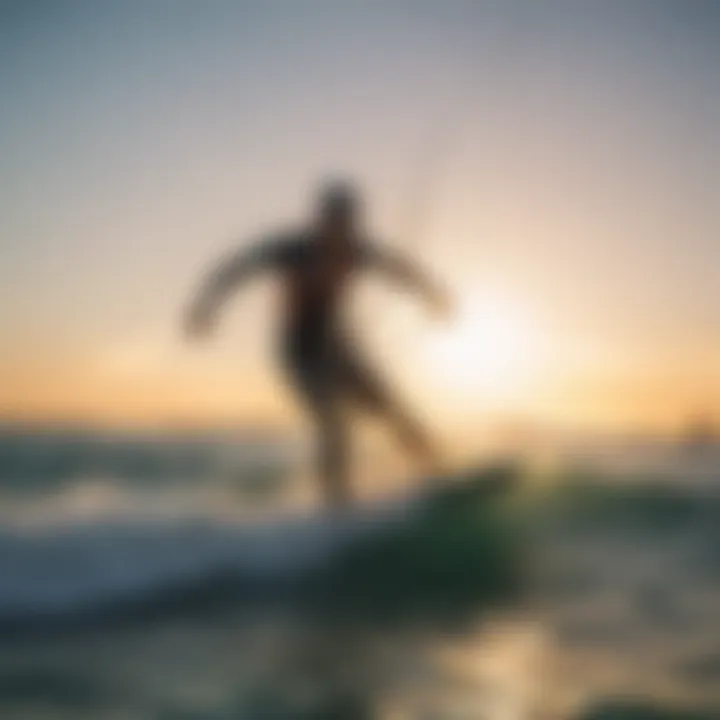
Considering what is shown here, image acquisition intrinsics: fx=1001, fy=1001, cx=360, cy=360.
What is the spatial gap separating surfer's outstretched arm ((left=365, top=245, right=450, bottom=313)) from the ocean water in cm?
25

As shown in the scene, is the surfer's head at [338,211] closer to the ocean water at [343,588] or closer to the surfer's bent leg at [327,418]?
the surfer's bent leg at [327,418]

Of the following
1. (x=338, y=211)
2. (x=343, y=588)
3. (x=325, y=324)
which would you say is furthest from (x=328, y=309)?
(x=343, y=588)

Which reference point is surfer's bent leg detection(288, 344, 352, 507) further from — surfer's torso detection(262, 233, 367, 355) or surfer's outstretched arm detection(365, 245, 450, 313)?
surfer's outstretched arm detection(365, 245, 450, 313)

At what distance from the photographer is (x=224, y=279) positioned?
1364 mm

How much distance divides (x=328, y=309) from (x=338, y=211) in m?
0.14

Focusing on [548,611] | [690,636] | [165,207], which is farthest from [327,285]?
[690,636]

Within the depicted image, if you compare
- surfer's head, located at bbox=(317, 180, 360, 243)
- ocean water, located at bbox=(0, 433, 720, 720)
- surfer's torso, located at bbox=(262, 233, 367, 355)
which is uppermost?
surfer's head, located at bbox=(317, 180, 360, 243)

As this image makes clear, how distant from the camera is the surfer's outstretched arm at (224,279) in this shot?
136 centimetres

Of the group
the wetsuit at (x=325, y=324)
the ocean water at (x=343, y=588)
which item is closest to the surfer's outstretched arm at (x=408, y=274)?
the wetsuit at (x=325, y=324)

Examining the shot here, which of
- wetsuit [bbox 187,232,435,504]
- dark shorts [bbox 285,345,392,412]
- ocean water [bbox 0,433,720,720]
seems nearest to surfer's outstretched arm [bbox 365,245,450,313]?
wetsuit [bbox 187,232,435,504]

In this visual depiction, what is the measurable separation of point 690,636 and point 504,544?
272mm

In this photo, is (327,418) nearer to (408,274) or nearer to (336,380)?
(336,380)

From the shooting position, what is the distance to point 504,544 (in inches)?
55.1

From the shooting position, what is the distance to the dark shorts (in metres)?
1.35
